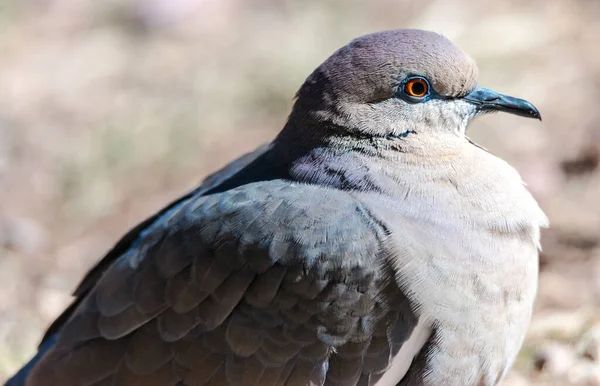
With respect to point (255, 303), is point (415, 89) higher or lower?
higher

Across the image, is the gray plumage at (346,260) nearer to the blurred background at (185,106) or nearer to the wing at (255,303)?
the wing at (255,303)

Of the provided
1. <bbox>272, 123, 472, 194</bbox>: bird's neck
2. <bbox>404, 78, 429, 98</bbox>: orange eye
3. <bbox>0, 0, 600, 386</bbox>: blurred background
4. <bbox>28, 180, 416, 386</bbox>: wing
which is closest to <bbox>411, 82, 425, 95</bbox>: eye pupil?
<bbox>404, 78, 429, 98</bbox>: orange eye

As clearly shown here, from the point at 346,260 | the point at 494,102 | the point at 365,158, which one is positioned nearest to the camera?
the point at 346,260

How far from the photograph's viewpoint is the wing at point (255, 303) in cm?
360

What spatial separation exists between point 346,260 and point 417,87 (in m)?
0.87

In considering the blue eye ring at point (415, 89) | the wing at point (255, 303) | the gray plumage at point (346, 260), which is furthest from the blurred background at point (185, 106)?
the blue eye ring at point (415, 89)

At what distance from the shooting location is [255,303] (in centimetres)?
367

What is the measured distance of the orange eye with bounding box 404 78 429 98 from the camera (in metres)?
3.93

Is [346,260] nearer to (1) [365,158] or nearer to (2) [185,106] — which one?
(1) [365,158]

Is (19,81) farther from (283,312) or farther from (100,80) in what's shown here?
(283,312)

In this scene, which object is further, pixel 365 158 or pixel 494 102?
pixel 494 102

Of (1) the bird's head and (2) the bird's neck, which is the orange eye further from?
(2) the bird's neck

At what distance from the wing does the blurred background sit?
Answer: 5.72 ft

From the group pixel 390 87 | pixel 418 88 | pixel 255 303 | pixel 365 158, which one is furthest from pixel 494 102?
pixel 255 303
